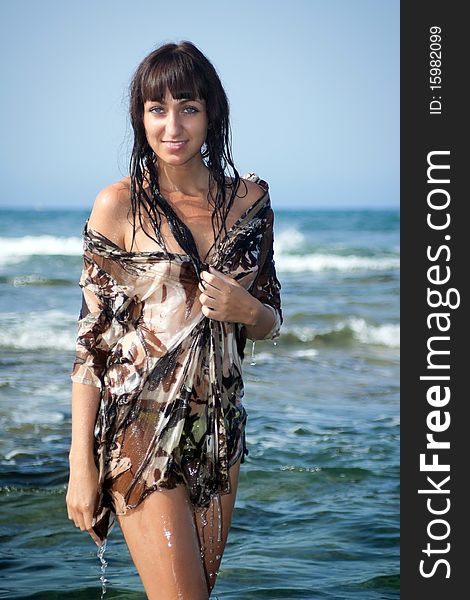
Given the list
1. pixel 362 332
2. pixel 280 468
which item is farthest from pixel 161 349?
pixel 362 332

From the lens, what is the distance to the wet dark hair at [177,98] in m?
3.00

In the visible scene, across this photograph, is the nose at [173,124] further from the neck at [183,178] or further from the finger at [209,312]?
the finger at [209,312]

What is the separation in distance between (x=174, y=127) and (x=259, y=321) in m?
0.63

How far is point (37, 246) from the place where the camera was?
2862 cm

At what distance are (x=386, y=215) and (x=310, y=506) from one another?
4045 cm

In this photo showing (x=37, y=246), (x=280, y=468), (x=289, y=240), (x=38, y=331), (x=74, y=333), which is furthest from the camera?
(x=289, y=240)

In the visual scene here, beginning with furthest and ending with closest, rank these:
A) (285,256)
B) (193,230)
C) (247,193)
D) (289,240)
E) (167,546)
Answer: (289,240) < (285,256) < (247,193) < (193,230) < (167,546)

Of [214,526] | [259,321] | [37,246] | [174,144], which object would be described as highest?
[37,246]

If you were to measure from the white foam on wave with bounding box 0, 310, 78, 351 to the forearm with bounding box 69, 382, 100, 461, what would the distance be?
934cm

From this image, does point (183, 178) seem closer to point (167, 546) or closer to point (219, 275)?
point (219, 275)

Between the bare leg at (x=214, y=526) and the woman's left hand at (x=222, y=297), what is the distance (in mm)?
494

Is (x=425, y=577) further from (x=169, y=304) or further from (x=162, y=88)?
(x=162, y=88)

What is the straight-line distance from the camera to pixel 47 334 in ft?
42.4

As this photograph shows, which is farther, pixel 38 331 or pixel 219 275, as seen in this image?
pixel 38 331
